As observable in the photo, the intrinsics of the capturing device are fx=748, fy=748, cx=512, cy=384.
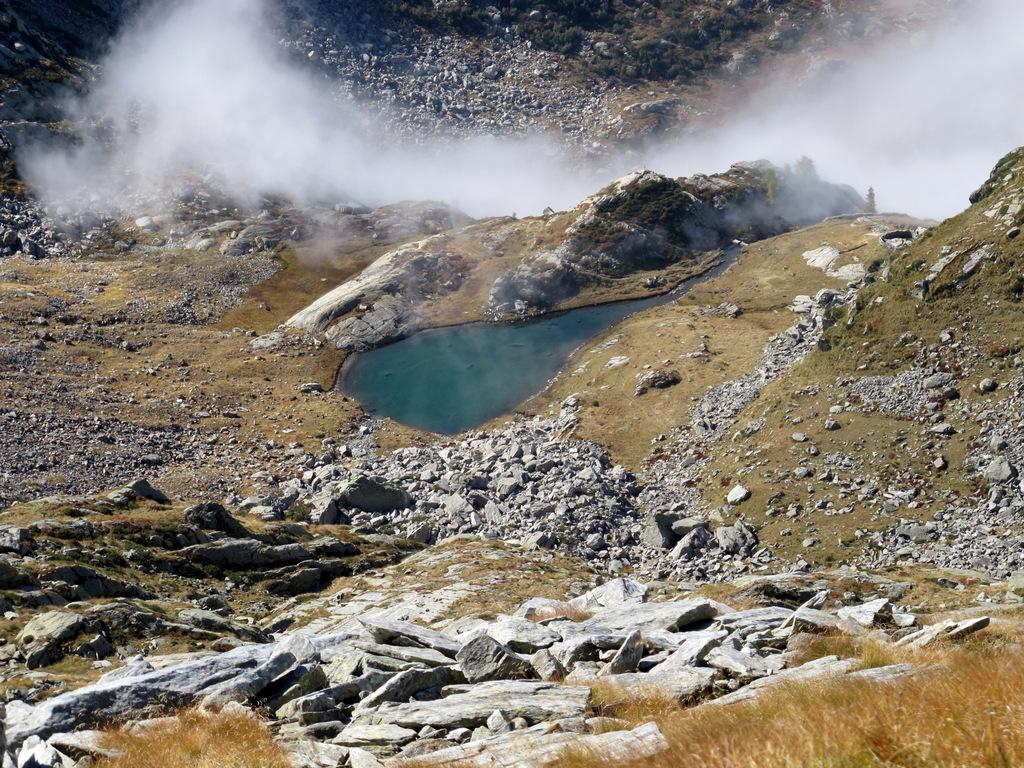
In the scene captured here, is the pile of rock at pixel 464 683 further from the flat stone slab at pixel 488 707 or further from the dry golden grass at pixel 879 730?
the dry golden grass at pixel 879 730

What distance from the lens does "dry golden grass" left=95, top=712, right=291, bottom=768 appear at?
11900 millimetres

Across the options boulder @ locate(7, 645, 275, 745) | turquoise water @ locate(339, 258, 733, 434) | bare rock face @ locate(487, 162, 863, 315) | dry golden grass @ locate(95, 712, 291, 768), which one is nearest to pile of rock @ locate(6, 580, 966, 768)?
boulder @ locate(7, 645, 275, 745)

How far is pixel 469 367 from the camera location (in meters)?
122

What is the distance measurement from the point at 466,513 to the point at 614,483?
14.2 m

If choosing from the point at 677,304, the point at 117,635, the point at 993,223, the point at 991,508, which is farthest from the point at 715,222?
the point at 117,635

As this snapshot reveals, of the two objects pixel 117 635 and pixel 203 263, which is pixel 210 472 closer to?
pixel 117 635

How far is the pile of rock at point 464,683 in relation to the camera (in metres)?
12.4

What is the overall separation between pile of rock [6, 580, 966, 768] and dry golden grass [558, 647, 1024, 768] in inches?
36.9

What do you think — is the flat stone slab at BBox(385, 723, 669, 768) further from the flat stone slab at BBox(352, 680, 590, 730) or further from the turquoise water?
the turquoise water

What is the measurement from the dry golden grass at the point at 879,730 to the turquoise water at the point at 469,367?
93206mm

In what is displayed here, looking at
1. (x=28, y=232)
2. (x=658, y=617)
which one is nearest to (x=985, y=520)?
(x=658, y=617)

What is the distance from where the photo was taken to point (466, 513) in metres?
68.5

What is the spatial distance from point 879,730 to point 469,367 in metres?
115

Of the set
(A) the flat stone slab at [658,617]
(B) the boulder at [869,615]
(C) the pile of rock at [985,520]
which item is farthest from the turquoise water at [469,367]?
(B) the boulder at [869,615]
